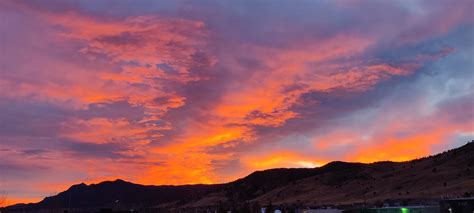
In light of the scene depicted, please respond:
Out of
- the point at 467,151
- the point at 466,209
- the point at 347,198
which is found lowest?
the point at 466,209

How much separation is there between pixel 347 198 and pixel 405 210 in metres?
83.2

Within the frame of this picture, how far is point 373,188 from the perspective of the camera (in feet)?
615

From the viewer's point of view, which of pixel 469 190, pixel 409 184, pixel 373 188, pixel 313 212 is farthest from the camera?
pixel 373 188

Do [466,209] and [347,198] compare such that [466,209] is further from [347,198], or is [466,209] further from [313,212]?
[347,198]

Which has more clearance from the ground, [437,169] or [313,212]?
[437,169]

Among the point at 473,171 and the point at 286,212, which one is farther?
the point at 473,171

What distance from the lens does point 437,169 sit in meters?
182

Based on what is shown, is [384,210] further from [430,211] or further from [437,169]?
[437,169]

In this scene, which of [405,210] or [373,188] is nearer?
[405,210]

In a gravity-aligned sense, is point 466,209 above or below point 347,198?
below

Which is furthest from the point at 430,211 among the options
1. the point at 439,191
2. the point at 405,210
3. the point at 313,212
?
the point at 439,191

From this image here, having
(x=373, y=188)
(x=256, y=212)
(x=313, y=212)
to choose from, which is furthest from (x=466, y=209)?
(x=373, y=188)

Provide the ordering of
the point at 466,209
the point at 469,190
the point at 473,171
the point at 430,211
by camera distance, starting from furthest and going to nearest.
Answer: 1. the point at 473,171
2. the point at 469,190
3. the point at 430,211
4. the point at 466,209

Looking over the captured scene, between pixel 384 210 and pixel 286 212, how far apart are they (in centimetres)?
3685
